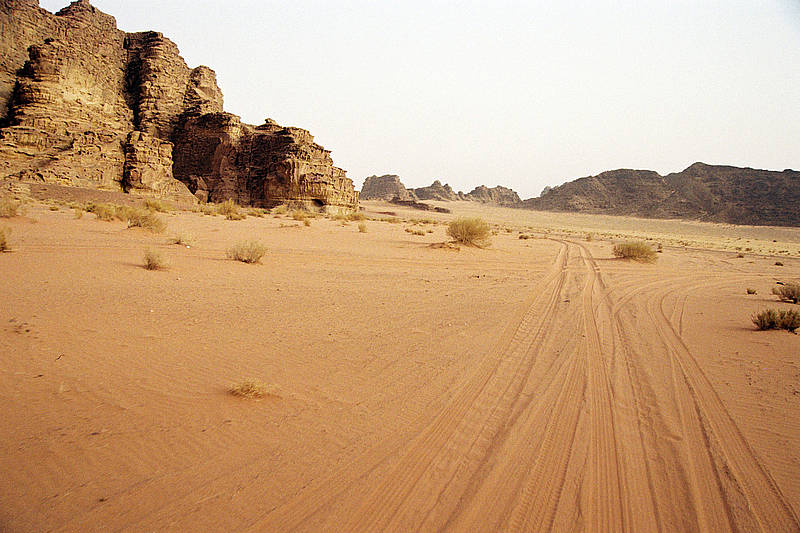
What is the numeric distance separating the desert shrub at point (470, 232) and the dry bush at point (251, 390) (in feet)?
40.5

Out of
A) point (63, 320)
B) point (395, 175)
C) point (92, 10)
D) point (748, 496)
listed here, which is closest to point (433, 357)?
point (748, 496)

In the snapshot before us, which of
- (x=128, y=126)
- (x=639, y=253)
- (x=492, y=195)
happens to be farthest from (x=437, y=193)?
(x=639, y=253)

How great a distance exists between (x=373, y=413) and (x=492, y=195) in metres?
125

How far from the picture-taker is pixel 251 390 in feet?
9.55

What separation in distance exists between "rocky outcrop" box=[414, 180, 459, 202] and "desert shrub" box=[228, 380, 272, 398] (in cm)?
Result: 10660

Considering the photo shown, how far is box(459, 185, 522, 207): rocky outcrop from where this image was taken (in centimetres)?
11731

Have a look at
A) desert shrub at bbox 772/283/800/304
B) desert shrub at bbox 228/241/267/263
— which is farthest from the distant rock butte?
desert shrub at bbox 772/283/800/304

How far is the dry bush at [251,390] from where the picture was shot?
290 cm

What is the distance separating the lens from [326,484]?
82.6 inches

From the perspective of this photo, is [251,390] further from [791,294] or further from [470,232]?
[470,232]

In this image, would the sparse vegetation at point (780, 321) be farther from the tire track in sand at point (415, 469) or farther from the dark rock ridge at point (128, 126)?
the dark rock ridge at point (128, 126)

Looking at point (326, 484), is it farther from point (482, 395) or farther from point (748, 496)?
point (748, 496)

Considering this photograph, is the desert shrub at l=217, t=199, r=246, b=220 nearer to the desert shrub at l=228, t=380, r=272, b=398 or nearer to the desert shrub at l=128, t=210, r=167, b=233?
the desert shrub at l=128, t=210, r=167, b=233

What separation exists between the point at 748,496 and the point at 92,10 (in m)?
59.7
